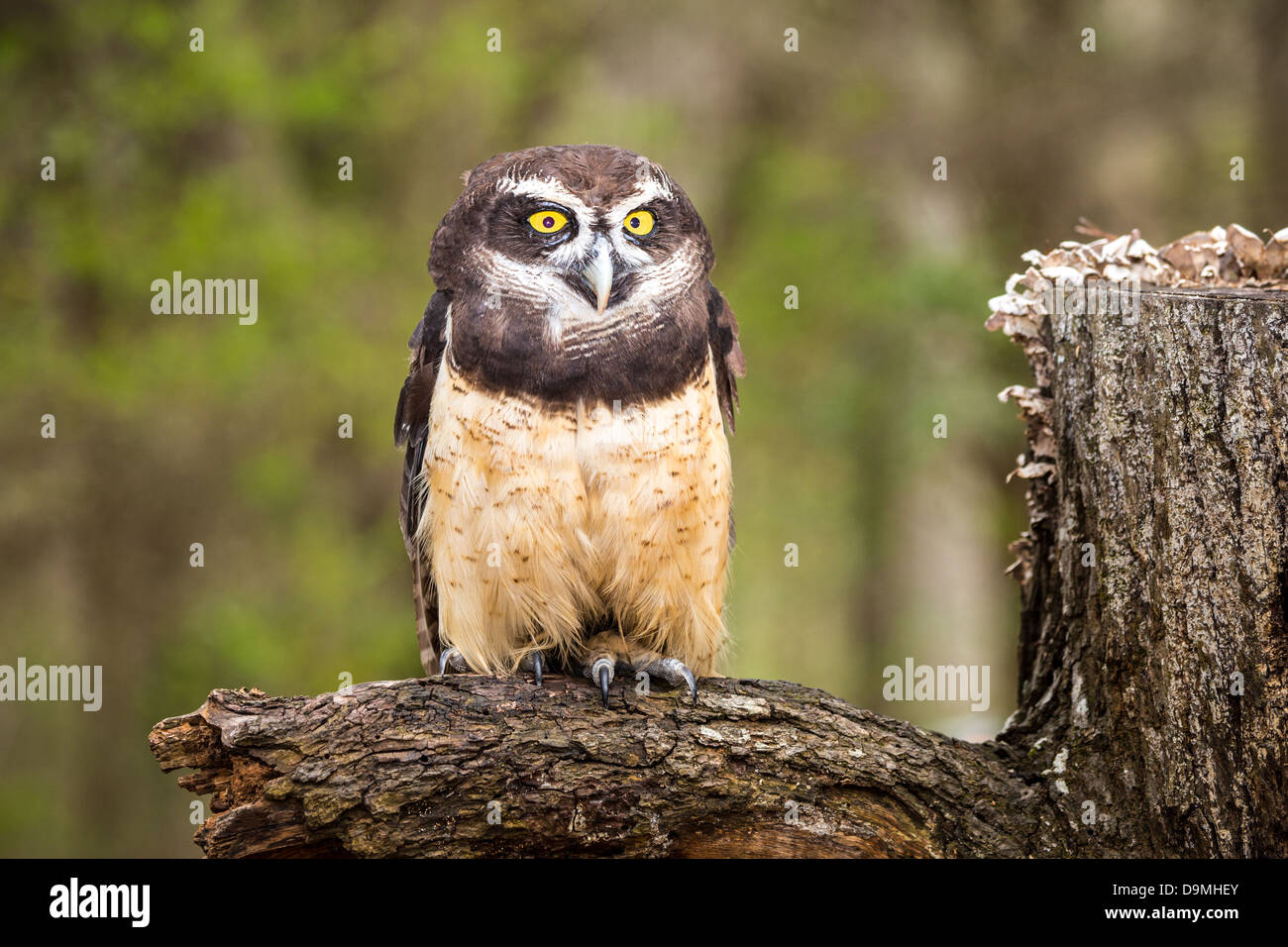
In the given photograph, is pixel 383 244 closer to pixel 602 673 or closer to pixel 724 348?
pixel 724 348

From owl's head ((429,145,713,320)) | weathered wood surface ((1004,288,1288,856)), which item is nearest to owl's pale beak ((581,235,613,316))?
owl's head ((429,145,713,320))

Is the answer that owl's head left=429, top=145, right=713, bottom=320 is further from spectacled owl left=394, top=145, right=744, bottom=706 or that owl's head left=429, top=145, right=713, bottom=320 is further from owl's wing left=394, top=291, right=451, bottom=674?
owl's wing left=394, top=291, right=451, bottom=674

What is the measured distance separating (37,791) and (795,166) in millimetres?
6791

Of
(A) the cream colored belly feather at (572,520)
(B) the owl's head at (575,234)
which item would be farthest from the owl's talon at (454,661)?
(B) the owl's head at (575,234)

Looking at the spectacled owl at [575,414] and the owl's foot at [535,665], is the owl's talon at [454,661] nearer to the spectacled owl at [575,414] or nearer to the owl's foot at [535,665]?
the spectacled owl at [575,414]

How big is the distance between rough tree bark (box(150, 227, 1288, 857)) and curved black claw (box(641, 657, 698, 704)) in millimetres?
117

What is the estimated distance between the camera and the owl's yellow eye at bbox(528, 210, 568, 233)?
10.4ft

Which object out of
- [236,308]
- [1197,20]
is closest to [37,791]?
[236,308]

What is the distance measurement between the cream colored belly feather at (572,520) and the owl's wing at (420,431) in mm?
141

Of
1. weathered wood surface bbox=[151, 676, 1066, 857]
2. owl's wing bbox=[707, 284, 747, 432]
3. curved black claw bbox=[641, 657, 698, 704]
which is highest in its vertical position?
owl's wing bbox=[707, 284, 747, 432]

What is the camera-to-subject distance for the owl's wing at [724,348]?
3549 millimetres

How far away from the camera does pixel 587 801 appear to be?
113 inches

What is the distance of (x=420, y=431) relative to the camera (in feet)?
12.1

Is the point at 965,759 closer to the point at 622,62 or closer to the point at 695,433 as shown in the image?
the point at 695,433
